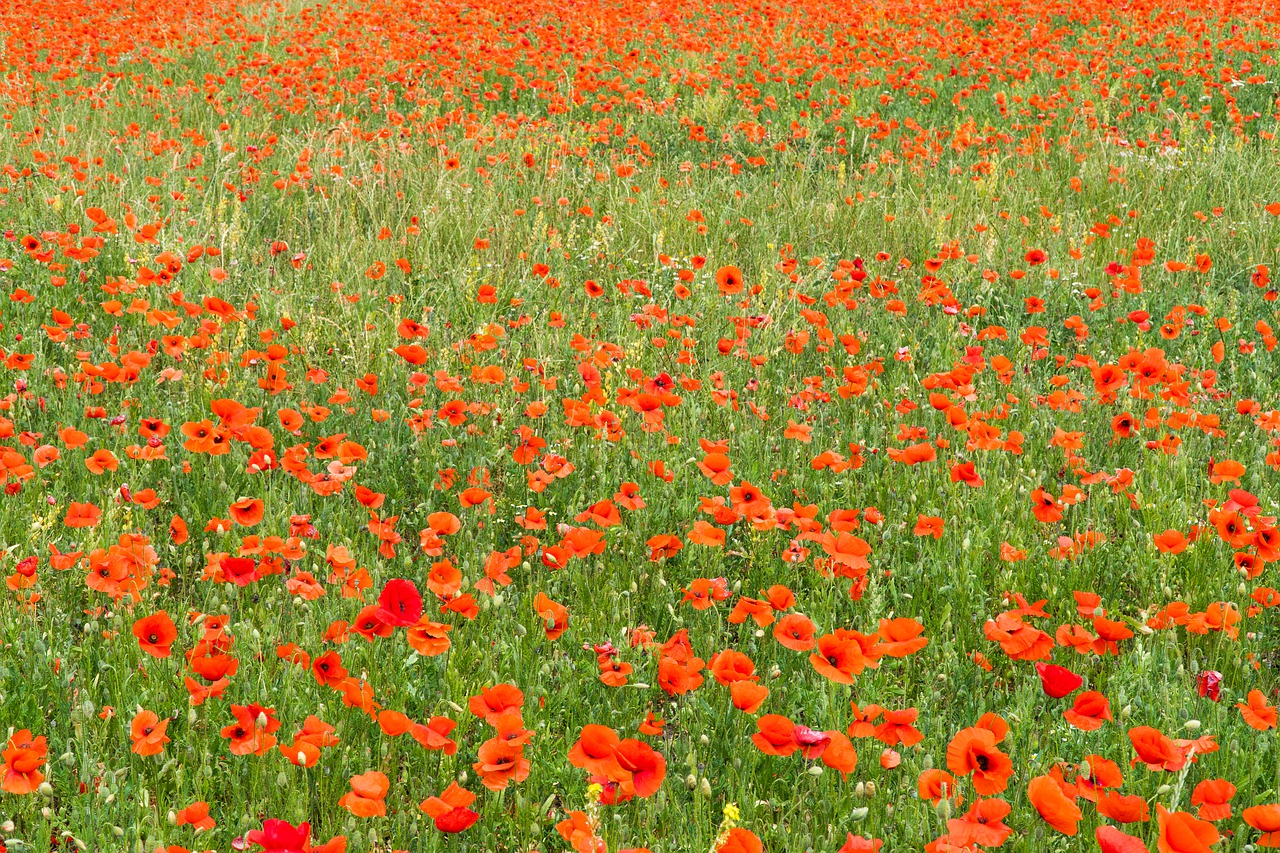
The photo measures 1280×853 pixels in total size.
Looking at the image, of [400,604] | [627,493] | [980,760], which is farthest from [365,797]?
[627,493]

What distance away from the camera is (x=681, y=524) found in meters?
3.23

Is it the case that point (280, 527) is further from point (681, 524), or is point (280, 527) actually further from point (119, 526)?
point (681, 524)

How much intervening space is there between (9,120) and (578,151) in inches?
146

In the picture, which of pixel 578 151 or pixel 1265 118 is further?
pixel 1265 118

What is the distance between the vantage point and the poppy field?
2.08m

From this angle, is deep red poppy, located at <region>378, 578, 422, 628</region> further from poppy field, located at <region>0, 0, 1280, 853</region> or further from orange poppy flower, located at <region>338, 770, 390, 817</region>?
orange poppy flower, located at <region>338, 770, 390, 817</region>

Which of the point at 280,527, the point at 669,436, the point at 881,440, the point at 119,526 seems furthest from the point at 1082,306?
the point at 119,526

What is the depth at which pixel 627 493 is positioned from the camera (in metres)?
2.96

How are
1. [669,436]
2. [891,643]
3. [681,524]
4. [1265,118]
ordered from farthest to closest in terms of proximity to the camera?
[1265,118]
[669,436]
[681,524]
[891,643]

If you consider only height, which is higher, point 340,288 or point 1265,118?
point 1265,118

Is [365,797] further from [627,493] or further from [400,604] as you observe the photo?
[627,493]

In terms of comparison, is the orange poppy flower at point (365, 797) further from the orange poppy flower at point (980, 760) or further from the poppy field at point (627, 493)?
the orange poppy flower at point (980, 760)

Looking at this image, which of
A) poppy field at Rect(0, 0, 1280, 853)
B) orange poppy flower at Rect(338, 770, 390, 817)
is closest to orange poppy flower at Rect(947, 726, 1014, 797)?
poppy field at Rect(0, 0, 1280, 853)

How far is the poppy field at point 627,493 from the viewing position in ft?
6.82
